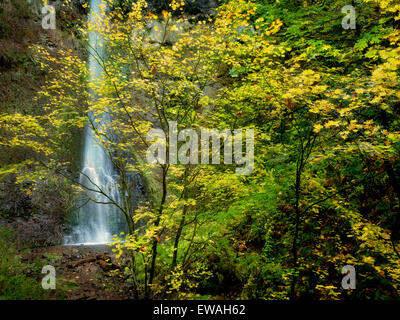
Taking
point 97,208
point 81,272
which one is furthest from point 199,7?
point 81,272

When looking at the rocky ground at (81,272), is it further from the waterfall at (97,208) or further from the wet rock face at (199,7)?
the wet rock face at (199,7)

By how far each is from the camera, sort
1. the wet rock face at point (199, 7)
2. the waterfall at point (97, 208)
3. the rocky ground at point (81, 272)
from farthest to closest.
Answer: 1. the wet rock face at point (199, 7)
2. the waterfall at point (97, 208)
3. the rocky ground at point (81, 272)

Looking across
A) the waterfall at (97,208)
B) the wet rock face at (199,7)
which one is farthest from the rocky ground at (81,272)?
the wet rock face at (199,7)

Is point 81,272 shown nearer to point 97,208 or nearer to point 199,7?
point 97,208

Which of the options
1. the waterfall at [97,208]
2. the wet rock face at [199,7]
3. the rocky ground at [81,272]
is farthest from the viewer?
the wet rock face at [199,7]

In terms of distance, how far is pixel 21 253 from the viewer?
19.9ft

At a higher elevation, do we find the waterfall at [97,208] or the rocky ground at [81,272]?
the waterfall at [97,208]

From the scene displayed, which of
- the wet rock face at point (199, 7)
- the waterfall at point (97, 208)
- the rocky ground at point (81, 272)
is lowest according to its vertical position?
the rocky ground at point (81, 272)

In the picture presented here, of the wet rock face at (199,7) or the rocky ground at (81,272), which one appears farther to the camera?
the wet rock face at (199,7)

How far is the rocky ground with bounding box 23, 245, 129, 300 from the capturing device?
16.9 feet

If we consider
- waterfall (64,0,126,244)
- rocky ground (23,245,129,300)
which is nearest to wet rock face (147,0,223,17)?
waterfall (64,0,126,244)

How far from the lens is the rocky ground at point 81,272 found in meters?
5.16

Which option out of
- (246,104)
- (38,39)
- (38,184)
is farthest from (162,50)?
(38,39)
